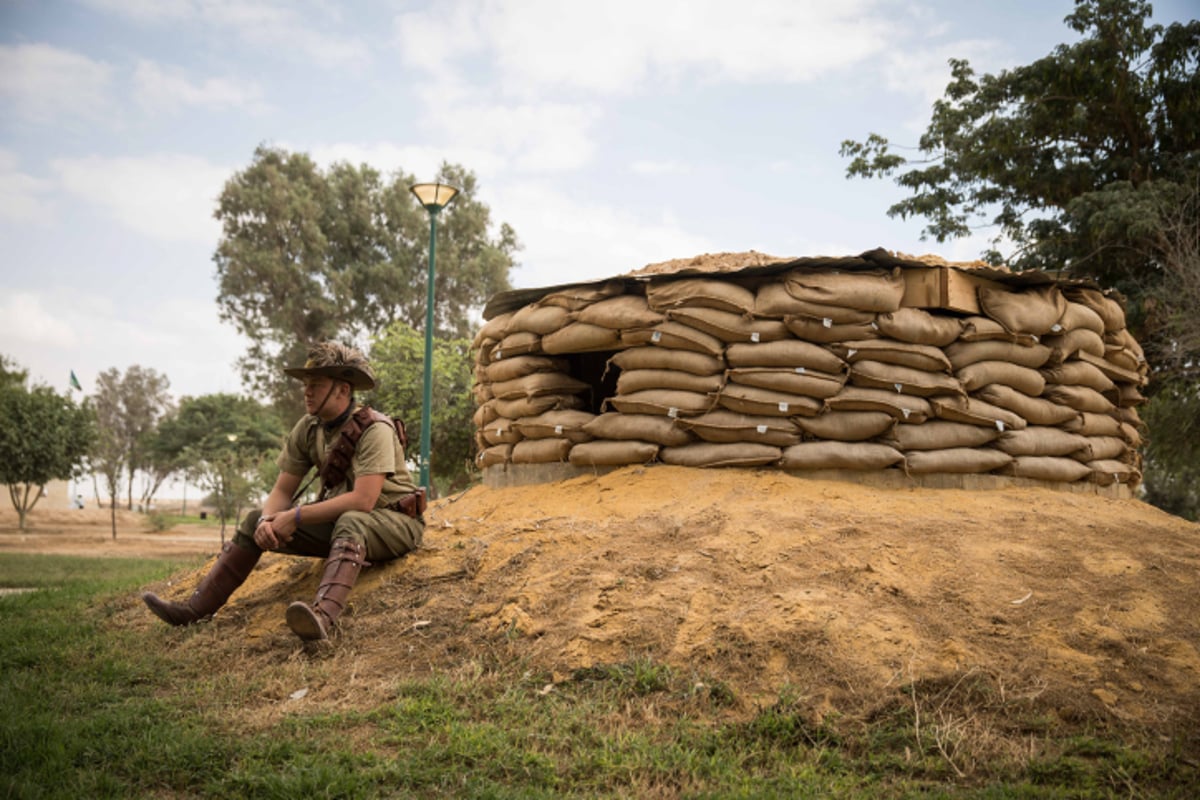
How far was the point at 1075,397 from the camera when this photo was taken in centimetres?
644

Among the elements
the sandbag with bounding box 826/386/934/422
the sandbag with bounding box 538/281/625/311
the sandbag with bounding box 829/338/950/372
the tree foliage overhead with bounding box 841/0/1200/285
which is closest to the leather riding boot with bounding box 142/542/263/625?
the sandbag with bounding box 538/281/625/311

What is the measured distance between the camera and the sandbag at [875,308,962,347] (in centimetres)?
581

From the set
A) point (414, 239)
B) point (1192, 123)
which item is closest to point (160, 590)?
point (1192, 123)

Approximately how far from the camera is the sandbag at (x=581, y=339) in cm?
621

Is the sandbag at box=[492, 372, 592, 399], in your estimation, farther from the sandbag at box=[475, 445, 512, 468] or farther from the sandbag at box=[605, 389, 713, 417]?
the sandbag at box=[605, 389, 713, 417]

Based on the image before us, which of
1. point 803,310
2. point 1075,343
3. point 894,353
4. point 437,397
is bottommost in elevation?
point 894,353

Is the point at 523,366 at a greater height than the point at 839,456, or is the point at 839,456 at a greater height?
the point at 523,366

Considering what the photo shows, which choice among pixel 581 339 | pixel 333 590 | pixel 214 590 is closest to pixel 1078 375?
pixel 581 339

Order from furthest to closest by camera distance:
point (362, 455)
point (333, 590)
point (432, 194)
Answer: point (432, 194) < point (362, 455) < point (333, 590)

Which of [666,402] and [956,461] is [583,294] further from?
[956,461]

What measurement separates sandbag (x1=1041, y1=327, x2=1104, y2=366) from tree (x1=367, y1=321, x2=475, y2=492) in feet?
40.2

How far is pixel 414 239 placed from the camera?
33.9 metres

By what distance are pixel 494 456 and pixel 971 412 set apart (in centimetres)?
344

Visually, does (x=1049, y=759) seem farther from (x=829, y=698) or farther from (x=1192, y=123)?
(x=1192, y=123)
